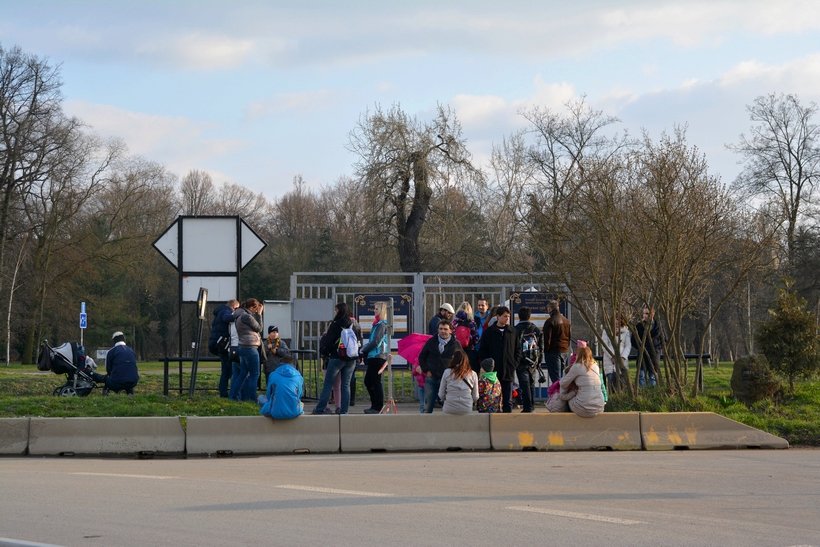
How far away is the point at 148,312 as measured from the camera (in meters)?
76.6

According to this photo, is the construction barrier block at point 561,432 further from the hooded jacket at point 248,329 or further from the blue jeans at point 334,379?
the hooded jacket at point 248,329

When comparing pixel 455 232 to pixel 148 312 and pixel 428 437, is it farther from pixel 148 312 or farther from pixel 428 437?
pixel 148 312

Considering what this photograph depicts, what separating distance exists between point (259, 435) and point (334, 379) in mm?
2709

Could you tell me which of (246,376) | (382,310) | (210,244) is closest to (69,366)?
(210,244)

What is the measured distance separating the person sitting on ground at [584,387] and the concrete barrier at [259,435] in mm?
3331

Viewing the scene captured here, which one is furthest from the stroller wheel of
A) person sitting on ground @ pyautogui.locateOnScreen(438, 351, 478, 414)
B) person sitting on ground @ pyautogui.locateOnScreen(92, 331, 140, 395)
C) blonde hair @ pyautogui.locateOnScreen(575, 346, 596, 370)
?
blonde hair @ pyautogui.locateOnScreen(575, 346, 596, 370)

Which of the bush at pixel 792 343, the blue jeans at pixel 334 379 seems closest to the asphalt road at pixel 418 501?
the blue jeans at pixel 334 379

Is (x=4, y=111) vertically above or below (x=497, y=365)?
above

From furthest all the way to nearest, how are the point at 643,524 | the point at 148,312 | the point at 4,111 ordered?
the point at 148,312 → the point at 4,111 → the point at 643,524

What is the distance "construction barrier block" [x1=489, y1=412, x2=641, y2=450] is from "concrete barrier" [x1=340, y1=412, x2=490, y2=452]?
0.24m

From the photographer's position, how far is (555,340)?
18.3 meters

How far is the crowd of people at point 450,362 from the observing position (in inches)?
579

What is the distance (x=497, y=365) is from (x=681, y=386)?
3.03 metres

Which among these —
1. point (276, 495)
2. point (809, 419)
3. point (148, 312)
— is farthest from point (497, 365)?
point (148, 312)
